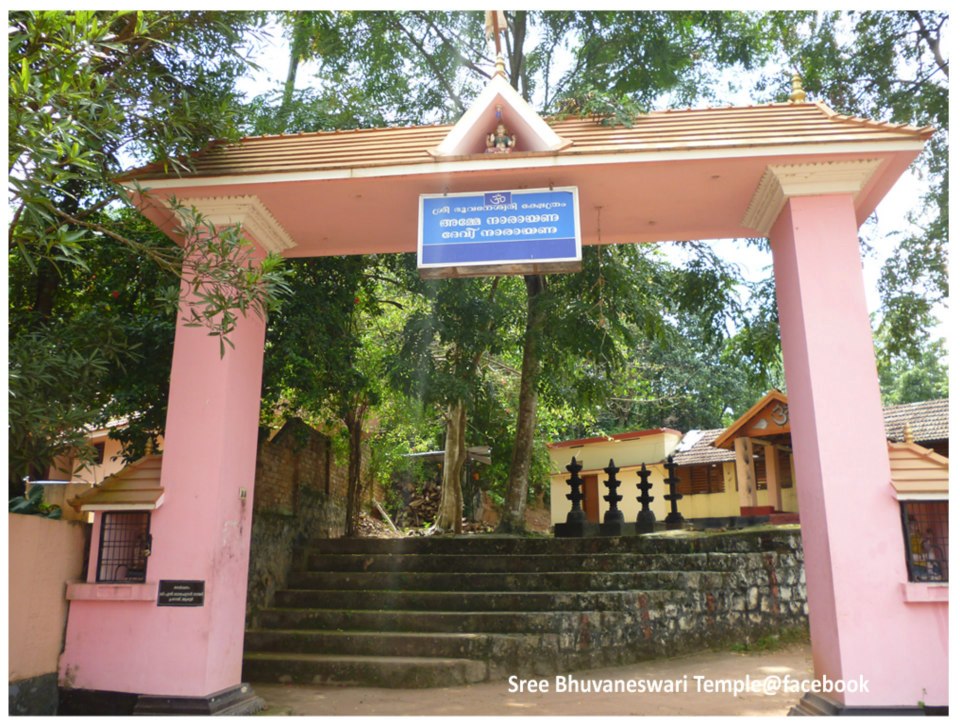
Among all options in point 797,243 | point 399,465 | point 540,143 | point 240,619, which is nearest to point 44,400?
point 240,619

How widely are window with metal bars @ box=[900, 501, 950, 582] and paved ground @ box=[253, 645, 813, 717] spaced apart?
5.57 feet

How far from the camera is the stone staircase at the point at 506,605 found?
7.62 metres

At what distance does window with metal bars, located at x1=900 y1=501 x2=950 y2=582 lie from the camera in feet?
18.5

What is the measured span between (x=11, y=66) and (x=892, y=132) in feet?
21.8

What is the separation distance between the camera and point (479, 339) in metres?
Result: 10.8

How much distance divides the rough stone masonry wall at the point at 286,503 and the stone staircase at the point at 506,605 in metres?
0.24

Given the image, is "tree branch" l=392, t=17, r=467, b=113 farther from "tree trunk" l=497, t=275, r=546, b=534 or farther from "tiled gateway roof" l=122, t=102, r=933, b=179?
"tiled gateway roof" l=122, t=102, r=933, b=179

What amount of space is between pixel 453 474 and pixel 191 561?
8687 mm

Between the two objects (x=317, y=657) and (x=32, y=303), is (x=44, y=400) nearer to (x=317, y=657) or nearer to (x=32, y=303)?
(x=32, y=303)

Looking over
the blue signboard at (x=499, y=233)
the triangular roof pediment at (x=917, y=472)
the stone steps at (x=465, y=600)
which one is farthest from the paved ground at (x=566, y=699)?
the blue signboard at (x=499, y=233)

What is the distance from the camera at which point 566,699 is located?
6.89 m

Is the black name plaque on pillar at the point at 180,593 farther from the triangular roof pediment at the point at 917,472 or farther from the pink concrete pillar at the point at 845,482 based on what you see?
the triangular roof pediment at the point at 917,472

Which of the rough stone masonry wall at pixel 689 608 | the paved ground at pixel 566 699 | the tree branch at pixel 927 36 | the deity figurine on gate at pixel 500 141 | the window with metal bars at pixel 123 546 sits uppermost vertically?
the tree branch at pixel 927 36

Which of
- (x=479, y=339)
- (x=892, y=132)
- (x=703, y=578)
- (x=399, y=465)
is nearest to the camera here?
(x=892, y=132)
